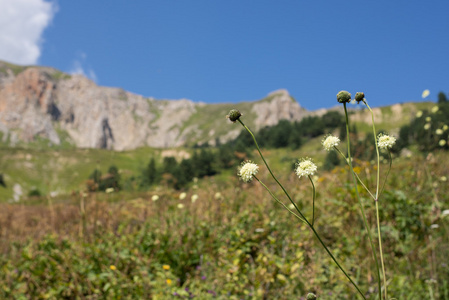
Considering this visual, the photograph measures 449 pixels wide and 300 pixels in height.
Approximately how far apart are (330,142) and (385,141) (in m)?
0.20

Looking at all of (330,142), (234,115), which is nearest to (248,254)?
(330,142)

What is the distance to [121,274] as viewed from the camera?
363 cm

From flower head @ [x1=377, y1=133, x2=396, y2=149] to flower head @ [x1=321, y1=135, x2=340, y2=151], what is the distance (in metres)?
0.15

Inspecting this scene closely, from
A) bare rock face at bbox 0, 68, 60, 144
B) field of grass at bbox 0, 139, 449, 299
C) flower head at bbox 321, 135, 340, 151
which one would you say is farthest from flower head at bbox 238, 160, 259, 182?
bare rock face at bbox 0, 68, 60, 144

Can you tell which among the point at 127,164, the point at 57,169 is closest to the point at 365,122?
the point at 127,164

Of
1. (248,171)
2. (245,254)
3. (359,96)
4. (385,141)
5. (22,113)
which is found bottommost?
(245,254)

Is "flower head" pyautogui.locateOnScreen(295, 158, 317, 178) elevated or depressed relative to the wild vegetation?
elevated

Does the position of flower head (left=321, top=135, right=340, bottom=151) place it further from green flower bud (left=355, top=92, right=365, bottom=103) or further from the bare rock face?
the bare rock face

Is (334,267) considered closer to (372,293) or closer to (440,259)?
(372,293)

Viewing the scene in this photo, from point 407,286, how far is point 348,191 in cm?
169

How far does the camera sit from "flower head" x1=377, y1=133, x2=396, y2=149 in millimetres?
1143

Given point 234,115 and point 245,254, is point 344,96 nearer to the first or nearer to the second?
point 234,115

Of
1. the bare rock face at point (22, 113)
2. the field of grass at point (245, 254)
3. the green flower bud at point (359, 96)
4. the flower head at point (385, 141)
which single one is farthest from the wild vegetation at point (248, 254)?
the bare rock face at point (22, 113)

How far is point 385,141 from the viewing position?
1.18 metres
